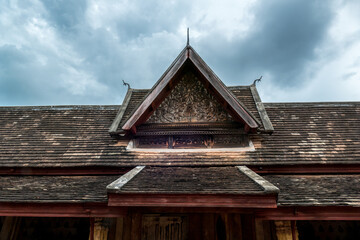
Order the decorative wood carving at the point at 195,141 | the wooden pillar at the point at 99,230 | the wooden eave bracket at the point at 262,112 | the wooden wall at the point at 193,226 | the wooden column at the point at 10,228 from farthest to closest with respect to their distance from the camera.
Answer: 1. the decorative wood carving at the point at 195,141
2. the wooden eave bracket at the point at 262,112
3. the wooden column at the point at 10,228
4. the wooden wall at the point at 193,226
5. the wooden pillar at the point at 99,230

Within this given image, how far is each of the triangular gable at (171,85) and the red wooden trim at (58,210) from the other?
2290 mm

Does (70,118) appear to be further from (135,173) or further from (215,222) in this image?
(215,222)

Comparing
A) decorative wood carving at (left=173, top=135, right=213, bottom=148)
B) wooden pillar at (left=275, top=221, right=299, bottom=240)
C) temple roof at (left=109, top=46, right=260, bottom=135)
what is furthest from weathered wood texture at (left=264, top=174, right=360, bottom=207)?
decorative wood carving at (left=173, top=135, right=213, bottom=148)

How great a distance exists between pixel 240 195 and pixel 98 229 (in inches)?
110

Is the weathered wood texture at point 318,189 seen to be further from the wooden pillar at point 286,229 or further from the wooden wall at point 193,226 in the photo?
the wooden wall at point 193,226

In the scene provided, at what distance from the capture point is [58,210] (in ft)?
13.1

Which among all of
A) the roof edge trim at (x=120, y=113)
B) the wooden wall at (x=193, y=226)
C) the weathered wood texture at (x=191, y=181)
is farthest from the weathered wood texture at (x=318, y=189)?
the roof edge trim at (x=120, y=113)

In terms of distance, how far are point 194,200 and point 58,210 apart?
2.59m

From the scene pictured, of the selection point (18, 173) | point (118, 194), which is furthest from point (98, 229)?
point (18, 173)

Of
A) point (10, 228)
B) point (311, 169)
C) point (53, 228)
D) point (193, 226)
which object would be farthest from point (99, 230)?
point (311, 169)

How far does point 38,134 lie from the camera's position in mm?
7109

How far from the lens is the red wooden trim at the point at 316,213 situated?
376cm

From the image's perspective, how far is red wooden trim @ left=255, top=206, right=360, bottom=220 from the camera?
148 inches

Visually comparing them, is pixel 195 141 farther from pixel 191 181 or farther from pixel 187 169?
pixel 191 181
